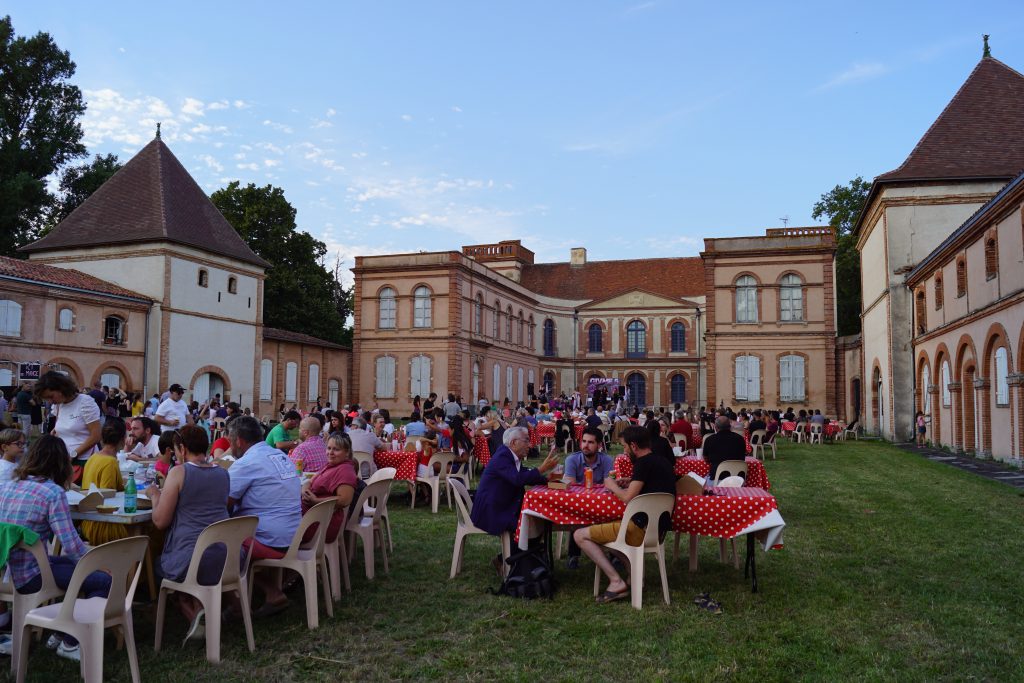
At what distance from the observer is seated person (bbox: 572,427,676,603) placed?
5.62 metres

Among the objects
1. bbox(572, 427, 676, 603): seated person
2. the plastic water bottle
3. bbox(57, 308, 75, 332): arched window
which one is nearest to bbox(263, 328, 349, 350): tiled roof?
bbox(57, 308, 75, 332): arched window

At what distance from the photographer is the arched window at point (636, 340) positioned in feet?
156

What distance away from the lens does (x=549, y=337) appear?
49125mm

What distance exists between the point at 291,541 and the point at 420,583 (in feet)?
4.92

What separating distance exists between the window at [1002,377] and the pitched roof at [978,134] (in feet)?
28.7

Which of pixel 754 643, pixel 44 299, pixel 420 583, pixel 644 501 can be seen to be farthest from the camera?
pixel 44 299

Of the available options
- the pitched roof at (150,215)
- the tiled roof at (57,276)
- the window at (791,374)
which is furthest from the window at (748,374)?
the tiled roof at (57,276)

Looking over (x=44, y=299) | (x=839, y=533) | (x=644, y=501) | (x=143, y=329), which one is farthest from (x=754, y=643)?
(x=143, y=329)

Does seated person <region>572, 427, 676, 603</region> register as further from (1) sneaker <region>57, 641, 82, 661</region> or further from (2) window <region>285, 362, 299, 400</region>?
(2) window <region>285, 362, 299, 400</region>

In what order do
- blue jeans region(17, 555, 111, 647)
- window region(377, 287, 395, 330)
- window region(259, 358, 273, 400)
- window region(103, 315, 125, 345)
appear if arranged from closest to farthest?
blue jeans region(17, 555, 111, 647), window region(103, 315, 125, 345), window region(259, 358, 273, 400), window region(377, 287, 395, 330)

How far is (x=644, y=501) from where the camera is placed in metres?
5.54

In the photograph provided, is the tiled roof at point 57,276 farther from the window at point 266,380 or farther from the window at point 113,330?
the window at point 266,380

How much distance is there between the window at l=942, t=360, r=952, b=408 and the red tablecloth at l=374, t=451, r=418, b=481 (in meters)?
15.9

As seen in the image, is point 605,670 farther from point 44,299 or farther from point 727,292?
point 727,292
